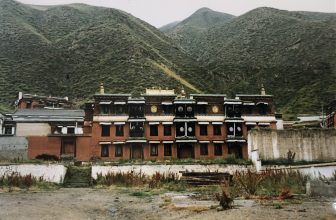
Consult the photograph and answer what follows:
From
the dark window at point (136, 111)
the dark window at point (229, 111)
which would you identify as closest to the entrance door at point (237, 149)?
the dark window at point (229, 111)

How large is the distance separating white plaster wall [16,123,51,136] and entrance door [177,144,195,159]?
17.7 meters

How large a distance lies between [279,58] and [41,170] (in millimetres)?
86763

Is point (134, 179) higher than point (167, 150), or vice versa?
point (167, 150)

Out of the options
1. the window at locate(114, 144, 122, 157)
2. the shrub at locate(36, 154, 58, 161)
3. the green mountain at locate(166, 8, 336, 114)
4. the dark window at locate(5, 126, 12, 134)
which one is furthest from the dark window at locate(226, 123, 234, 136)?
the green mountain at locate(166, 8, 336, 114)

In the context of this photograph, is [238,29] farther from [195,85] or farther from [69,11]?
[69,11]

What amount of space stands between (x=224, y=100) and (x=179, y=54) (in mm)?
79638

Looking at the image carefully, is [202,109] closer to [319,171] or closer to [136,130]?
[136,130]

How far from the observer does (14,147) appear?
49.4m

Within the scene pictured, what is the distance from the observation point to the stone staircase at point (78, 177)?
38188 mm

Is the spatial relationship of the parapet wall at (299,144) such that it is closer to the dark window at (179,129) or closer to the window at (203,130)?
the window at (203,130)

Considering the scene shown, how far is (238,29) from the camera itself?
463 ft

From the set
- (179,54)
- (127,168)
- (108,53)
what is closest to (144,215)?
(127,168)

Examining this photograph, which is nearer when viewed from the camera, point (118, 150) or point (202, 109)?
point (118, 150)

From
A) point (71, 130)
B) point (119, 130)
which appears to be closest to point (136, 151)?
point (119, 130)
